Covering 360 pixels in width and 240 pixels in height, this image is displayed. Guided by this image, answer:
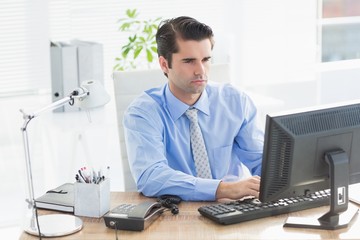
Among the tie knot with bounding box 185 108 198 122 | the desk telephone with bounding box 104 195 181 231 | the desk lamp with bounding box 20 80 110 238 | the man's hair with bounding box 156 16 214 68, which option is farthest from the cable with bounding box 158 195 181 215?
the man's hair with bounding box 156 16 214 68

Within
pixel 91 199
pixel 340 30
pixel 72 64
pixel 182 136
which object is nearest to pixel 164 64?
pixel 182 136

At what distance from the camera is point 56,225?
204cm

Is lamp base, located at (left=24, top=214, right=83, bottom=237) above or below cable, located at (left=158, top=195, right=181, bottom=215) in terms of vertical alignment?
below

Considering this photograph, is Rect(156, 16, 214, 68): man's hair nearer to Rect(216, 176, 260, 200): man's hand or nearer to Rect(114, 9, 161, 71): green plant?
Rect(216, 176, 260, 200): man's hand

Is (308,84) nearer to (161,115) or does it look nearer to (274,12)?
(274,12)

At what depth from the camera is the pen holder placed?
6.83ft

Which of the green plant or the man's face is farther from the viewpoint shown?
the green plant

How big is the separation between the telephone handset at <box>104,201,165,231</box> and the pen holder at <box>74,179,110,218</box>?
0.05 m

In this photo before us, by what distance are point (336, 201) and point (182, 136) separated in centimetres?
71

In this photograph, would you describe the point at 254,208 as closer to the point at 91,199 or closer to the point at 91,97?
the point at 91,199

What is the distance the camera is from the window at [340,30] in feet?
15.5

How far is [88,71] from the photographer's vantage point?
12.1ft

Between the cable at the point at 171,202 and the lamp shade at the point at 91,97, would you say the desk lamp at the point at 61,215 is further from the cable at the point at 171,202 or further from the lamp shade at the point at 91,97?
the cable at the point at 171,202

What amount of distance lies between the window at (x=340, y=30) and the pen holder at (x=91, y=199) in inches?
117
